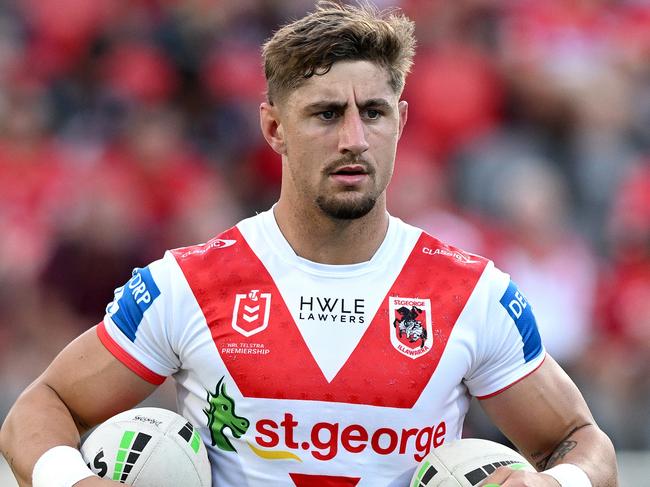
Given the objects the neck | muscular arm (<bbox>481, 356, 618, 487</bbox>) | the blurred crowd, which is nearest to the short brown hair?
the neck

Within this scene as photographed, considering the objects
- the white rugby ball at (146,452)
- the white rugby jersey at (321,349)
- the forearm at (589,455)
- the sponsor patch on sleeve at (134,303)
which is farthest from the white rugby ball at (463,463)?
the sponsor patch on sleeve at (134,303)

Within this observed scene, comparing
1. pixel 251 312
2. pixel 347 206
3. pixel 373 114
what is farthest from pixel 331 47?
pixel 251 312

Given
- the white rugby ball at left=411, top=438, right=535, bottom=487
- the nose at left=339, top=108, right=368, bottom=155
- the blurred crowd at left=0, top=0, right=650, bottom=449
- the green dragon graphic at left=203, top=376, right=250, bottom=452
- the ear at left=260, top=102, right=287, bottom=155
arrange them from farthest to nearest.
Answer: the blurred crowd at left=0, top=0, right=650, bottom=449
the ear at left=260, top=102, right=287, bottom=155
the green dragon graphic at left=203, top=376, right=250, bottom=452
the nose at left=339, top=108, right=368, bottom=155
the white rugby ball at left=411, top=438, right=535, bottom=487

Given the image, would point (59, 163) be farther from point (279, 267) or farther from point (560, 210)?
point (279, 267)

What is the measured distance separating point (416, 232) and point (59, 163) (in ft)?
14.9

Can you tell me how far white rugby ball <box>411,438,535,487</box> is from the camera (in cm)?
393

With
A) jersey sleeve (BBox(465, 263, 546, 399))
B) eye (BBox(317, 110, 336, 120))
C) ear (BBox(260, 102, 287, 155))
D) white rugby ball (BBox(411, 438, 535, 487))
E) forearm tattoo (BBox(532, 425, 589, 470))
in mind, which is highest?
eye (BBox(317, 110, 336, 120))

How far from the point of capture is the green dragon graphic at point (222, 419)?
421cm

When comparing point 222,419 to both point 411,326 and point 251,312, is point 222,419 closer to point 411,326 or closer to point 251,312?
point 251,312

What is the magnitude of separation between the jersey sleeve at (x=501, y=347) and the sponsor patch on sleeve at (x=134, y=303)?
1.17 meters

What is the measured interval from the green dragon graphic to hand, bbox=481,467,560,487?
876 mm

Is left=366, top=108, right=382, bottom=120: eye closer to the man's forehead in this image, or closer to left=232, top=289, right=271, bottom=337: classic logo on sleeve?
the man's forehead

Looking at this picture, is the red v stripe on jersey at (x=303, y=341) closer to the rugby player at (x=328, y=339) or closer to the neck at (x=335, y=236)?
the rugby player at (x=328, y=339)

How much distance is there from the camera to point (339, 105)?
13.8ft
